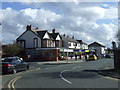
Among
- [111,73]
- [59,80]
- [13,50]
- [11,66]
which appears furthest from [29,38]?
[59,80]

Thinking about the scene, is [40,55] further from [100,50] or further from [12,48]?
[100,50]

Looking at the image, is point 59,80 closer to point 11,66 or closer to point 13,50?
point 11,66

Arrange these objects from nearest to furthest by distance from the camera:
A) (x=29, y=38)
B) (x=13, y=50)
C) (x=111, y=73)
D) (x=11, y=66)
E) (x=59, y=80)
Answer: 1. (x=59, y=80)
2. (x=111, y=73)
3. (x=11, y=66)
4. (x=13, y=50)
5. (x=29, y=38)

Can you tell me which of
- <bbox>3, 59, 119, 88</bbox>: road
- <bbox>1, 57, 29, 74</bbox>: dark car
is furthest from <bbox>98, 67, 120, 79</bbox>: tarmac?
<bbox>1, 57, 29, 74</bbox>: dark car

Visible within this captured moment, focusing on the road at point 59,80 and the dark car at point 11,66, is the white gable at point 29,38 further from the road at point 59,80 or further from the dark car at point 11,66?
the road at point 59,80

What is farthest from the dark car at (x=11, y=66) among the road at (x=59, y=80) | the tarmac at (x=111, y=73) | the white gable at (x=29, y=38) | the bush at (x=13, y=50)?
the white gable at (x=29, y=38)

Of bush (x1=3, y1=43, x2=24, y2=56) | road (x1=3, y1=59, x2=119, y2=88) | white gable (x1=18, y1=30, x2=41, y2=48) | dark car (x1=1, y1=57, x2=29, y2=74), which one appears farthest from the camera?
white gable (x1=18, y1=30, x2=41, y2=48)

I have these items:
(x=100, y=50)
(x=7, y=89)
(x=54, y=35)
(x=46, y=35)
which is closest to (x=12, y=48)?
(x=46, y=35)

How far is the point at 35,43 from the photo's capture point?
65.3 meters

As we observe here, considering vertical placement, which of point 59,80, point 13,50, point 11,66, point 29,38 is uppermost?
point 29,38

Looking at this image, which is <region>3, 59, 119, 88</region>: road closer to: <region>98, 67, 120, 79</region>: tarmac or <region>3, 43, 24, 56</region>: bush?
<region>98, 67, 120, 79</region>: tarmac

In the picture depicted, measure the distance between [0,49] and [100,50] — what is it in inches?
3545

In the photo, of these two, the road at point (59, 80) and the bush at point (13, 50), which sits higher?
the bush at point (13, 50)

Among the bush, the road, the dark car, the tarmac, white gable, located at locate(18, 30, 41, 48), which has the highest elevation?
white gable, located at locate(18, 30, 41, 48)
